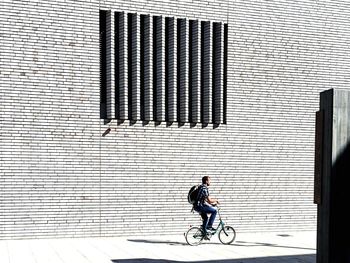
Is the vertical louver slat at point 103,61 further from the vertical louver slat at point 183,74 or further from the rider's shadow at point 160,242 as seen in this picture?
the rider's shadow at point 160,242

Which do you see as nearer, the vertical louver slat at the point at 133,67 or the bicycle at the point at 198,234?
the bicycle at the point at 198,234

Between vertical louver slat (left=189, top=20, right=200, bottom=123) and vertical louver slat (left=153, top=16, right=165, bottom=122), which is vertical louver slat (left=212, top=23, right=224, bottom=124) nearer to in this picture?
vertical louver slat (left=189, top=20, right=200, bottom=123)

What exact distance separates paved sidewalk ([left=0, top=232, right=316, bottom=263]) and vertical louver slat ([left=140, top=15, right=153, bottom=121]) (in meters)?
3.44

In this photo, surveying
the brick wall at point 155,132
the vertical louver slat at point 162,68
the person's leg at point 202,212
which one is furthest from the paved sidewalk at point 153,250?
the vertical louver slat at point 162,68

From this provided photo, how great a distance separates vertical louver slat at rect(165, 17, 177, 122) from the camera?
573 inches

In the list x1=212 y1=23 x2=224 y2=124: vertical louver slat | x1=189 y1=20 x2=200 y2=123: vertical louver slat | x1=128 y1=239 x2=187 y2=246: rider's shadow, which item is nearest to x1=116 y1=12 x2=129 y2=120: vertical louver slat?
x1=189 y1=20 x2=200 y2=123: vertical louver slat

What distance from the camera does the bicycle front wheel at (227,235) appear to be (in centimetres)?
1312

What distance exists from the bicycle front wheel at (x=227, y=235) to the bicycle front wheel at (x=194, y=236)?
0.61 m

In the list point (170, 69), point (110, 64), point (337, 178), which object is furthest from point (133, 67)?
point (337, 178)

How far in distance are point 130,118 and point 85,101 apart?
1315 millimetres

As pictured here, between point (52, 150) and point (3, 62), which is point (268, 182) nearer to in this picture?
point (52, 150)

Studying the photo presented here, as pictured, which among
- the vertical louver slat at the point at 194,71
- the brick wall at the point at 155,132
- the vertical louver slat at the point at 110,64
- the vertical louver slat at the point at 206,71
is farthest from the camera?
the vertical louver slat at the point at 206,71

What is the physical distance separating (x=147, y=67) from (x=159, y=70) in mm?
358

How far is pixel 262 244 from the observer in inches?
528
